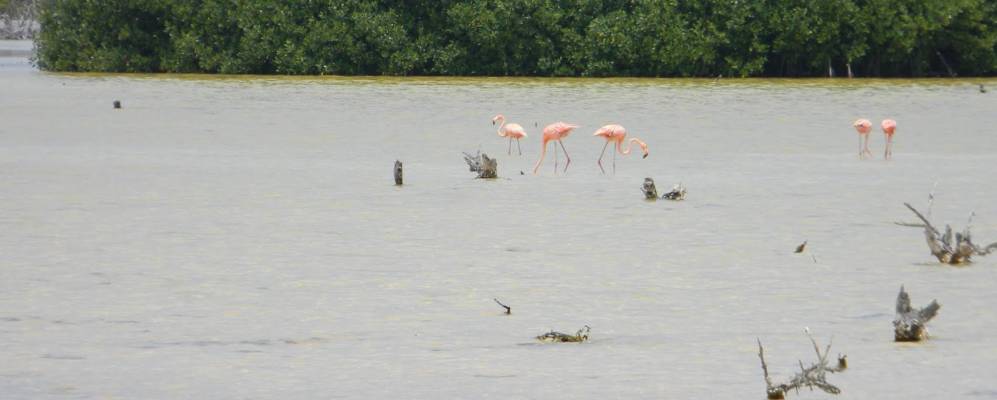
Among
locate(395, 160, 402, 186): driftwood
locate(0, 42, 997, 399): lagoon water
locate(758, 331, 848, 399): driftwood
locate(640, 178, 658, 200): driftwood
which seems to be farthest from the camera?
locate(395, 160, 402, 186): driftwood

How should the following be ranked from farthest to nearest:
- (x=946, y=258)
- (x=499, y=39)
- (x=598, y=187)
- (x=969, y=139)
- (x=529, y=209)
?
1. (x=499, y=39)
2. (x=969, y=139)
3. (x=598, y=187)
4. (x=529, y=209)
5. (x=946, y=258)

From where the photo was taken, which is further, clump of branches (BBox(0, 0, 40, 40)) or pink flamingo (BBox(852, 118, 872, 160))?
clump of branches (BBox(0, 0, 40, 40))

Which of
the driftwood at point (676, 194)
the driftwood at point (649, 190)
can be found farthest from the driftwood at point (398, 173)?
the driftwood at point (676, 194)

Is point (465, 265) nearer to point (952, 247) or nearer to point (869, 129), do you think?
point (952, 247)

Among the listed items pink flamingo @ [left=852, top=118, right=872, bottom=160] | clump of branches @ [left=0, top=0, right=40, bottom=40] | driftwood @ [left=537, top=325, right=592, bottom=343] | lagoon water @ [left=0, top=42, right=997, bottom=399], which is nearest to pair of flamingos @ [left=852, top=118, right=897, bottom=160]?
pink flamingo @ [left=852, top=118, right=872, bottom=160]

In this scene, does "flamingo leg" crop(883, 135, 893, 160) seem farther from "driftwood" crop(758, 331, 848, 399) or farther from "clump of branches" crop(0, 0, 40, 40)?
"clump of branches" crop(0, 0, 40, 40)

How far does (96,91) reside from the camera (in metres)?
26.8

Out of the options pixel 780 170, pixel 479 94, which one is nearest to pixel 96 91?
pixel 479 94

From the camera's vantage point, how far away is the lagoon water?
19.5 ft

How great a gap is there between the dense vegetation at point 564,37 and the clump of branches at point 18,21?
35.5m

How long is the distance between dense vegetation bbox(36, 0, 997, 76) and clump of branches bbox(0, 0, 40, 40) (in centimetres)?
3551

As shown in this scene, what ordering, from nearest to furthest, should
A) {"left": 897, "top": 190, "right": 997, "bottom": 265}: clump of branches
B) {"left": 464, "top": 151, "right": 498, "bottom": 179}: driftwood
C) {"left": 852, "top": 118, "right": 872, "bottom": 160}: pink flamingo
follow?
{"left": 897, "top": 190, "right": 997, "bottom": 265}: clump of branches → {"left": 464, "top": 151, "right": 498, "bottom": 179}: driftwood → {"left": 852, "top": 118, "right": 872, "bottom": 160}: pink flamingo

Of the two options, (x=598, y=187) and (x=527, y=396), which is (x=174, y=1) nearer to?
(x=598, y=187)

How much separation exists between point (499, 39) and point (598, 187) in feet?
66.6
